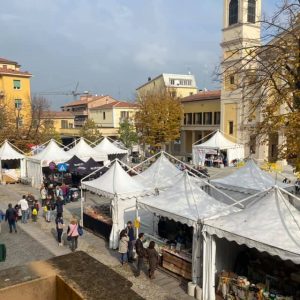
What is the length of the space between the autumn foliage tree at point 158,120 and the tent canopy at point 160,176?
23.7 m

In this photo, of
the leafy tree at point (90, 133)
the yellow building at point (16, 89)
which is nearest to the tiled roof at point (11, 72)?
the yellow building at point (16, 89)

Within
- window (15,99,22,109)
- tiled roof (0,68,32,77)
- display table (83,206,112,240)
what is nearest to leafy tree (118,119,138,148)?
window (15,99,22,109)

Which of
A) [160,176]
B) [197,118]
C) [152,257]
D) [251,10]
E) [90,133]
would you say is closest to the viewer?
[152,257]

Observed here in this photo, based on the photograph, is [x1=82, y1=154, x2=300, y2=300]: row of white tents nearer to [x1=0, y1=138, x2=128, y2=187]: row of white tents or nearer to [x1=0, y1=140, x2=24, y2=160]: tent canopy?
[x1=0, y1=138, x2=128, y2=187]: row of white tents

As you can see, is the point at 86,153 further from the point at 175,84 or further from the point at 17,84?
the point at 175,84

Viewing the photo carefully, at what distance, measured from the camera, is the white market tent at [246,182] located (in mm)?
15102

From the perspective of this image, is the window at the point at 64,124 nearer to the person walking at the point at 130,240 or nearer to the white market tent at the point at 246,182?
the white market tent at the point at 246,182

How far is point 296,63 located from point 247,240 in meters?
4.96

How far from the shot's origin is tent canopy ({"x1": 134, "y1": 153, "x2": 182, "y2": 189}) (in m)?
15.9

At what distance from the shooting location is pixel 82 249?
1359cm

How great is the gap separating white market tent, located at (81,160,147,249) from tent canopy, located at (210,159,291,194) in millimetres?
4039

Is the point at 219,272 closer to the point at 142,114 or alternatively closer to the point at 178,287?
the point at 178,287

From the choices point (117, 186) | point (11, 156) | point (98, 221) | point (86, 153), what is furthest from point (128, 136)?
point (117, 186)

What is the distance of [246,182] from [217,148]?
1805 centimetres
